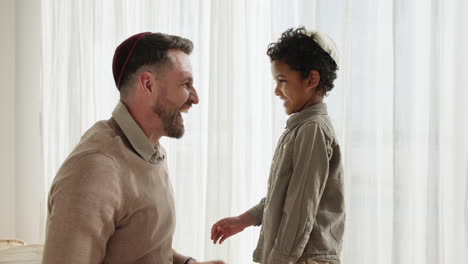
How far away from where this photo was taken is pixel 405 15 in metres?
2.03

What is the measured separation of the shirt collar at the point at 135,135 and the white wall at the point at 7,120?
2965mm

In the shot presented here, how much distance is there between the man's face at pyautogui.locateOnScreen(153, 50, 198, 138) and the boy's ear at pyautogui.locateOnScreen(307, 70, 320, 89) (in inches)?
19.9

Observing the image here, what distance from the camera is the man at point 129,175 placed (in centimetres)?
104

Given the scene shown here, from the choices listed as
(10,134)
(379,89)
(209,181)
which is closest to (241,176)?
(209,181)

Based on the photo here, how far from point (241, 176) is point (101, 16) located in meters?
1.49

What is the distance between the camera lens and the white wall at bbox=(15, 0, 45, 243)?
12.7ft

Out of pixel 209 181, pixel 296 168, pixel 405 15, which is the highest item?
pixel 405 15

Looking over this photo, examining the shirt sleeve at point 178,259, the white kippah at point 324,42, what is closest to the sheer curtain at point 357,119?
the white kippah at point 324,42

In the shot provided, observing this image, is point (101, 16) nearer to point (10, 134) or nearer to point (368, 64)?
point (10, 134)

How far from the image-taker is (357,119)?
214 centimetres

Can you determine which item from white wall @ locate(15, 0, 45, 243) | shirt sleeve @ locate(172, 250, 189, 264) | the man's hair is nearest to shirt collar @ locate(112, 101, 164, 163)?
the man's hair

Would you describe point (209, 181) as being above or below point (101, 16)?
below

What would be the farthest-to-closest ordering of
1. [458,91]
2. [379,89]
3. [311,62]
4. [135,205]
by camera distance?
1. [379,89]
2. [458,91]
3. [311,62]
4. [135,205]

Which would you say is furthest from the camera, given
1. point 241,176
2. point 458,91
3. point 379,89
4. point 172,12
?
point 172,12
